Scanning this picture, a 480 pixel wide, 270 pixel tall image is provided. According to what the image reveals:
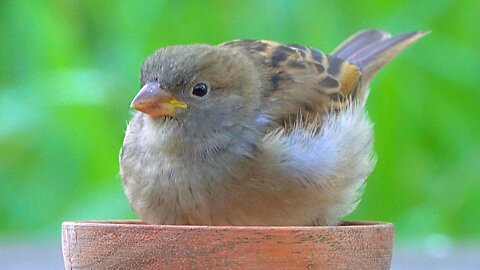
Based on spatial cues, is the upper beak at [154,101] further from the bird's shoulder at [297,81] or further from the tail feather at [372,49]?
the tail feather at [372,49]

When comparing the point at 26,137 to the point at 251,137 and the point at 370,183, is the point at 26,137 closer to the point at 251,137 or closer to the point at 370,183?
the point at 370,183

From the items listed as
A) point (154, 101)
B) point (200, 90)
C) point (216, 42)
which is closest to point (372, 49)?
point (216, 42)

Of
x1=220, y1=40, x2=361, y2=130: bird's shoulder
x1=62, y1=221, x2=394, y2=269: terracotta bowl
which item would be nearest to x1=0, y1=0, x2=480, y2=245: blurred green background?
x1=220, y1=40, x2=361, y2=130: bird's shoulder

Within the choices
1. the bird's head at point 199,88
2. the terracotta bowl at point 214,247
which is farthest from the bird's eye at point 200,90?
the terracotta bowl at point 214,247

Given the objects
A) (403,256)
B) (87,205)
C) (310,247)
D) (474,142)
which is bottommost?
(310,247)

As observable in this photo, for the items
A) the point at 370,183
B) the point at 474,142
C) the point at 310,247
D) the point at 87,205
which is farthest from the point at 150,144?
the point at 474,142

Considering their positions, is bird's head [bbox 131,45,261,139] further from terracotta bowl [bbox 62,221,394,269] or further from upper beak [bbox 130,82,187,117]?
terracotta bowl [bbox 62,221,394,269]

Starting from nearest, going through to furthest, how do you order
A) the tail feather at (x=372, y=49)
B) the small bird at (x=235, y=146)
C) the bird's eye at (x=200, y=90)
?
1. the small bird at (x=235, y=146)
2. the bird's eye at (x=200, y=90)
3. the tail feather at (x=372, y=49)
